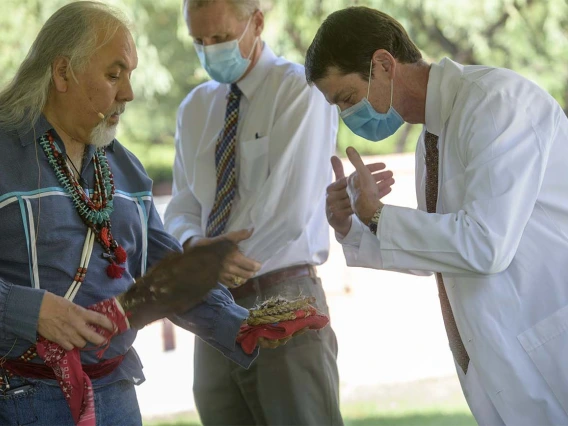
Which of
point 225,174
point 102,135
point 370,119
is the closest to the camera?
point 102,135

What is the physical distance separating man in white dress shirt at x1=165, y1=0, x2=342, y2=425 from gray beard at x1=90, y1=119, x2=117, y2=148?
28.2 inches

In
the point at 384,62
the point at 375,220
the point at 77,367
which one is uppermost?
the point at 384,62

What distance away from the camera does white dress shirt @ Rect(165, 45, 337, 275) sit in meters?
2.94

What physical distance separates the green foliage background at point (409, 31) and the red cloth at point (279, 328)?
20.0 feet

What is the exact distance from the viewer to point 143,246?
2.29 meters

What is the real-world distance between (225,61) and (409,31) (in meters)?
5.96

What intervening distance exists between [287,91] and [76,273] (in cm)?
132

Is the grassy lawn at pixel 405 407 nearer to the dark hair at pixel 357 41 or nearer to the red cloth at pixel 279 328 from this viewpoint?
the red cloth at pixel 279 328

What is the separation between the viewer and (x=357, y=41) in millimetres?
2389

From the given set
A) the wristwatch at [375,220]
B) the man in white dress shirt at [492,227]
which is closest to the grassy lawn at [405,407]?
the man in white dress shirt at [492,227]

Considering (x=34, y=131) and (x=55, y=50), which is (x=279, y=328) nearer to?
(x=34, y=131)

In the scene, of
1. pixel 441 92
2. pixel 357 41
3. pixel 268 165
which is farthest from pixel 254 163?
pixel 441 92

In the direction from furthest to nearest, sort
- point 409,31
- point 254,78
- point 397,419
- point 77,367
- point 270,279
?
point 409,31, point 397,419, point 254,78, point 270,279, point 77,367

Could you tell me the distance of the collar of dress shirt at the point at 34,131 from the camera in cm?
206
